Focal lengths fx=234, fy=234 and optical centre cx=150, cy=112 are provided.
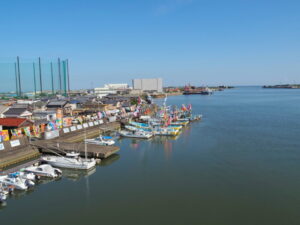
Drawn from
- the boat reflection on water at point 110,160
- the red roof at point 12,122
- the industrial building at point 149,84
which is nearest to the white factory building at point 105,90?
the industrial building at point 149,84

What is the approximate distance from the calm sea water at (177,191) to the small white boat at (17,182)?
16.3 inches

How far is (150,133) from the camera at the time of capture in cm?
1934

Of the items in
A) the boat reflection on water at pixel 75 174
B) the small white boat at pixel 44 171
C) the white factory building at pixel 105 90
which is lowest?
the boat reflection on water at pixel 75 174

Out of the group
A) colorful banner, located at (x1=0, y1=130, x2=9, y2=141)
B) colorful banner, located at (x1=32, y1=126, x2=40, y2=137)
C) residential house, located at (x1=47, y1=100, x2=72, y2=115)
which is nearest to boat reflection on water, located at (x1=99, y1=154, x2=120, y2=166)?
colorful banner, located at (x1=32, y1=126, x2=40, y2=137)

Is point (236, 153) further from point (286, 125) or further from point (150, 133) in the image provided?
point (286, 125)

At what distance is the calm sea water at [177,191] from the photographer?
295 inches

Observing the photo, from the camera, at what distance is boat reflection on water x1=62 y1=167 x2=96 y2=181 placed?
10750 millimetres

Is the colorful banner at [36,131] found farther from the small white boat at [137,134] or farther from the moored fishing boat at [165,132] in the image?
the moored fishing boat at [165,132]

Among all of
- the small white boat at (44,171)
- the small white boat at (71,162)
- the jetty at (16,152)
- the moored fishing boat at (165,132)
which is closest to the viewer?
the small white boat at (44,171)

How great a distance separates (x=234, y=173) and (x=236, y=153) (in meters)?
3.28

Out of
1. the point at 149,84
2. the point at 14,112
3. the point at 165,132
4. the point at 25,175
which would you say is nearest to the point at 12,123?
the point at 14,112

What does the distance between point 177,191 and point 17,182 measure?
634 centimetres

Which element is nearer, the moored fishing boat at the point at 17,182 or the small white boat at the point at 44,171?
the moored fishing boat at the point at 17,182

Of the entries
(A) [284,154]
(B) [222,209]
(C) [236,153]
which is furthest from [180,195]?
(A) [284,154]
